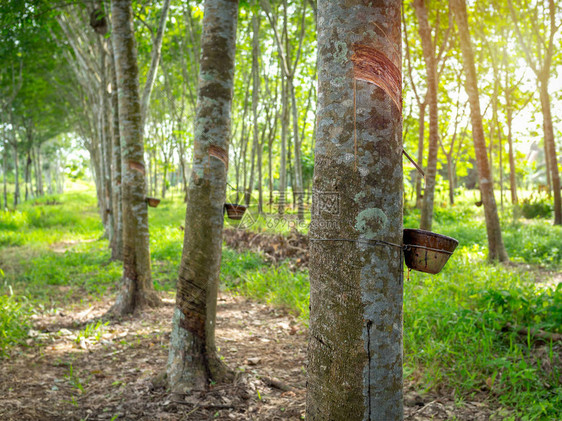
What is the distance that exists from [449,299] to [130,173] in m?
3.97

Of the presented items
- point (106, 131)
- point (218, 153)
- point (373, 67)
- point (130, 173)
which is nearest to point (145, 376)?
point (218, 153)

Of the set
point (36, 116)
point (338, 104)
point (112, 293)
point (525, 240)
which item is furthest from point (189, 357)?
point (36, 116)

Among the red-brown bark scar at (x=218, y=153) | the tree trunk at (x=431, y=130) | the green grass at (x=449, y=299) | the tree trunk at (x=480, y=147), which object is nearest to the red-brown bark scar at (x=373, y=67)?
the red-brown bark scar at (x=218, y=153)

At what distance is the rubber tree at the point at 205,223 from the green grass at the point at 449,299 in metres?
1.69

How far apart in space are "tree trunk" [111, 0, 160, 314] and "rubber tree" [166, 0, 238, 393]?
2.10 m

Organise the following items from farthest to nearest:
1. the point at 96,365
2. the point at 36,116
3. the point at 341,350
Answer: the point at 36,116 < the point at 96,365 < the point at 341,350

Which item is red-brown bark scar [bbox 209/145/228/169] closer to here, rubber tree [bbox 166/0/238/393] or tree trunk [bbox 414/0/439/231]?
rubber tree [bbox 166/0/238/393]

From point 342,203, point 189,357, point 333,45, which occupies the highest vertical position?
point 333,45

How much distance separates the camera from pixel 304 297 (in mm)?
5113

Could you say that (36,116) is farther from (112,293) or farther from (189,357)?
(189,357)

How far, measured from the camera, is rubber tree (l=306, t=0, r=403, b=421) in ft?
5.08

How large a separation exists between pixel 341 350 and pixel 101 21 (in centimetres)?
749

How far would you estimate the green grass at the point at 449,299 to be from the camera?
3.10 metres

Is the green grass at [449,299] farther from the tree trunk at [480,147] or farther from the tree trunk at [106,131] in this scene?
the tree trunk at [106,131]
